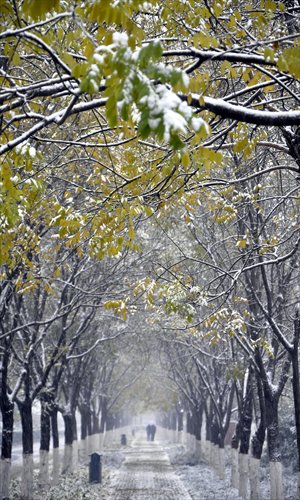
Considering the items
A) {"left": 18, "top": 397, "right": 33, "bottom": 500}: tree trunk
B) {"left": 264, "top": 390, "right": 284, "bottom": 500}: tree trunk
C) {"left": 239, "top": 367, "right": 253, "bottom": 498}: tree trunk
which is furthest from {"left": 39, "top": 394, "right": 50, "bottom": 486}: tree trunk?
{"left": 264, "top": 390, "right": 284, "bottom": 500}: tree trunk

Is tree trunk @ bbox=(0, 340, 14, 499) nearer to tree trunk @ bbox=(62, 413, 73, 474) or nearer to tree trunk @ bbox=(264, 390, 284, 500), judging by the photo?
tree trunk @ bbox=(264, 390, 284, 500)

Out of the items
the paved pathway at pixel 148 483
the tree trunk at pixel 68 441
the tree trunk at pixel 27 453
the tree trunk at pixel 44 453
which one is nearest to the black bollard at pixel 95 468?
the paved pathway at pixel 148 483

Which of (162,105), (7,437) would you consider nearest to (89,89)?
(162,105)

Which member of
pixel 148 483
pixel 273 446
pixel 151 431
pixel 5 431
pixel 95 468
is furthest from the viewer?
pixel 151 431

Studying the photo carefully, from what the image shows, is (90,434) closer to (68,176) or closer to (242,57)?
(68,176)

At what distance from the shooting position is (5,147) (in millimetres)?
5016

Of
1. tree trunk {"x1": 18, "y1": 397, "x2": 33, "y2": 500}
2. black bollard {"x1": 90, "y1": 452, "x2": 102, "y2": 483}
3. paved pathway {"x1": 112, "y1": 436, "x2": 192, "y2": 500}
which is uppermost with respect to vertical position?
tree trunk {"x1": 18, "y1": 397, "x2": 33, "y2": 500}

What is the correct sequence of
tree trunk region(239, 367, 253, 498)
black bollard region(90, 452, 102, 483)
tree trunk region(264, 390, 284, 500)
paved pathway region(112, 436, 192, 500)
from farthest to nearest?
black bollard region(90, 452, 102, 483) → paved pathway region(112, 436, 192, 500) → tree trunk region(239, 367, 253, 498) → tree trunk region(264, 390, 284, 500)

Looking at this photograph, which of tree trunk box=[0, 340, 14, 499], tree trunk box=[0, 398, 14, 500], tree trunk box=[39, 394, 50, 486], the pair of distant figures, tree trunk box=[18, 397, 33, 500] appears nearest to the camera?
tree trunk box=[0, 340, 14, 499]

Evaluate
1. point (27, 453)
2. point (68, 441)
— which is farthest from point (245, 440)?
→ point (68, 441)

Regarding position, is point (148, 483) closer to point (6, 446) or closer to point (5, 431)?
point (6, 446)

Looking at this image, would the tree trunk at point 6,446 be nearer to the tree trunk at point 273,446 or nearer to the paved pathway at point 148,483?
the paved pathway at point 148,483

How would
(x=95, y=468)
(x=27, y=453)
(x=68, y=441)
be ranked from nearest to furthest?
(x=27, y=453) < (x=95, y=468) < (x=68, y=441)

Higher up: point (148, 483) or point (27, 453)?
point (27, 453)
